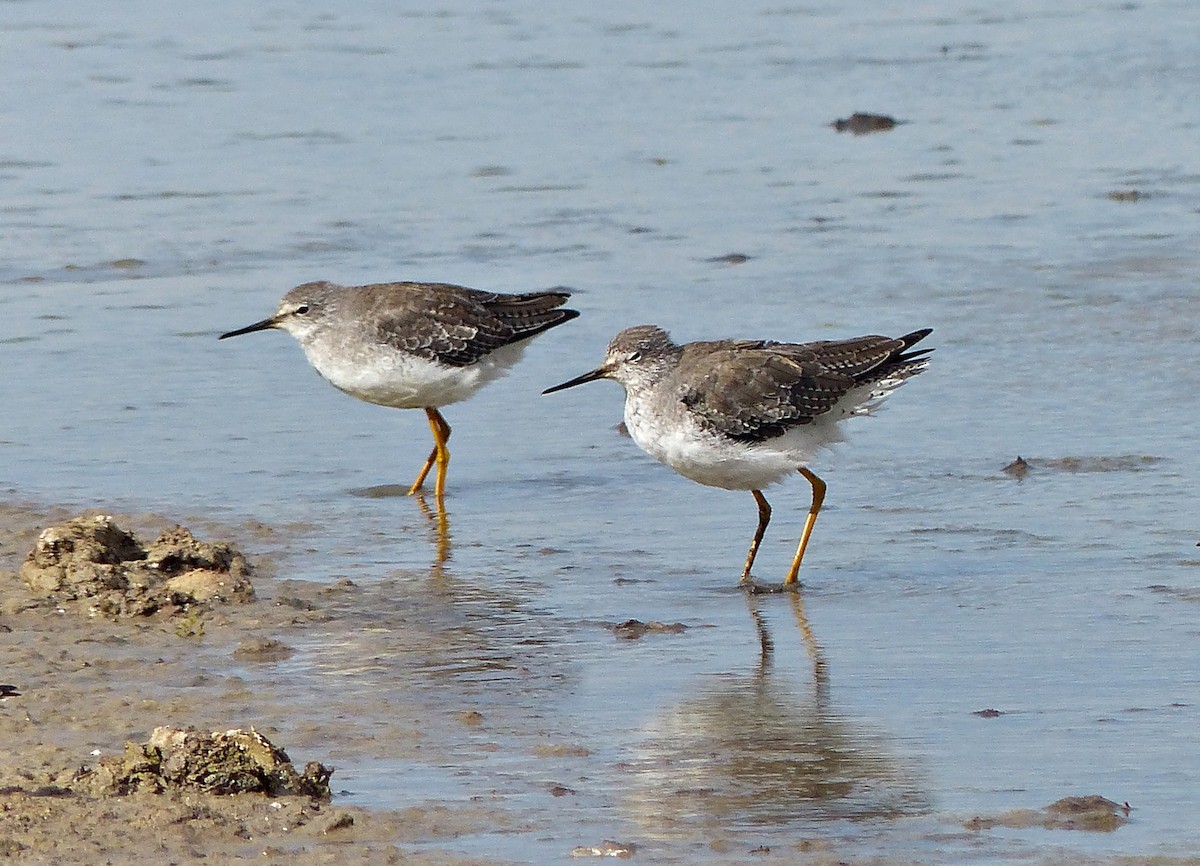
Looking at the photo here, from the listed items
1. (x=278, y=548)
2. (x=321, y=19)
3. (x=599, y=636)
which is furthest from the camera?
(x=321, y=19)

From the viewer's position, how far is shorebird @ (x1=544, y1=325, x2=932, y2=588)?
8195mm

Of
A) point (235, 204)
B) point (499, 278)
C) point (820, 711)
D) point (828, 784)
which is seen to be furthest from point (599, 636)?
point (235, 204)

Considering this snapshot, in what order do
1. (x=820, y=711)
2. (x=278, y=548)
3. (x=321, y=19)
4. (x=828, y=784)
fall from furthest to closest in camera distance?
1. (x=321, y=19)
2. (x=278, y=548)
3. (x=820, y=711)
4. (x=828, y=784)

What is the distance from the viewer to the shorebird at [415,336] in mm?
10031

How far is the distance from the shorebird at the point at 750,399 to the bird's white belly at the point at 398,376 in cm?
132

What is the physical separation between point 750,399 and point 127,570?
2583 mm

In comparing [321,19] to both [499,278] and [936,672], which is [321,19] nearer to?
[499,278]

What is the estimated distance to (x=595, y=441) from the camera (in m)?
10.2

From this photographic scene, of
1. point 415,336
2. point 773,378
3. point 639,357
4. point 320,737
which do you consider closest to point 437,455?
point 415,336

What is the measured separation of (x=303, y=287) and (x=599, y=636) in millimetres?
3908

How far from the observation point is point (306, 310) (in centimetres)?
1038

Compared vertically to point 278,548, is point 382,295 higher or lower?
higher

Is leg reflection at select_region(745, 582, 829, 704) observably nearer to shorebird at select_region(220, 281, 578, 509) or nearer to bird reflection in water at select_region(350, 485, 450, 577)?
bird reflection in water at select_region(350, 485, 450, 577)

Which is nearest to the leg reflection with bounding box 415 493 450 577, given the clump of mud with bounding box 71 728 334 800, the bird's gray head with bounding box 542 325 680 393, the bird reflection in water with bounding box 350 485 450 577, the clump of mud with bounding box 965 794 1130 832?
the bird reflection in water with bounding box 350 485 450 577
